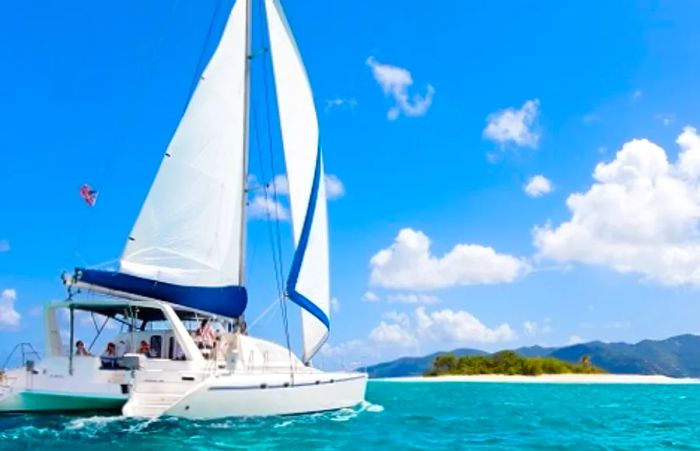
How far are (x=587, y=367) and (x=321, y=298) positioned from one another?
71041 millimetres

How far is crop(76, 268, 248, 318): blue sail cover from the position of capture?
66.8ft

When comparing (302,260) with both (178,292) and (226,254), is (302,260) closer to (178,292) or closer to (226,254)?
(226,254)

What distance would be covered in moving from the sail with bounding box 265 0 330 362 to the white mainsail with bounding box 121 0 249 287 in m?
1.71

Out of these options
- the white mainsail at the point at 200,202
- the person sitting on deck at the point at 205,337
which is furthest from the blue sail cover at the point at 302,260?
the person sitting on deck at the point at 205,337

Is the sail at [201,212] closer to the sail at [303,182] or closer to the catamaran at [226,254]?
the catamaran at [226,254]

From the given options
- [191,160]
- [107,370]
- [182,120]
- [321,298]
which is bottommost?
Answer: [107,370]

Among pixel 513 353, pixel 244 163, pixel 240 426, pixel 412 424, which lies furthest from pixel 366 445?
pixel 513 353

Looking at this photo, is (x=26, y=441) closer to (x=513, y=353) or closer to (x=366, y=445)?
(x=366, y=445)

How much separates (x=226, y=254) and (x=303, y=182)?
142 inches

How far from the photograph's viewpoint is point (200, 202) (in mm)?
22500

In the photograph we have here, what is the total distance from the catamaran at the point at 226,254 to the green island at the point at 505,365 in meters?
61.7

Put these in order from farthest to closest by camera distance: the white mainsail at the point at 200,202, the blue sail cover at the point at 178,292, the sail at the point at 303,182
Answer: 1. the sail at the point at 303,182
2. the white mainsail at the point at 200,202
3. the blue sail cover at the point at 178,292

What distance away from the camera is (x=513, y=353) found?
3398 inches

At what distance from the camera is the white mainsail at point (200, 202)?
72.2ft
